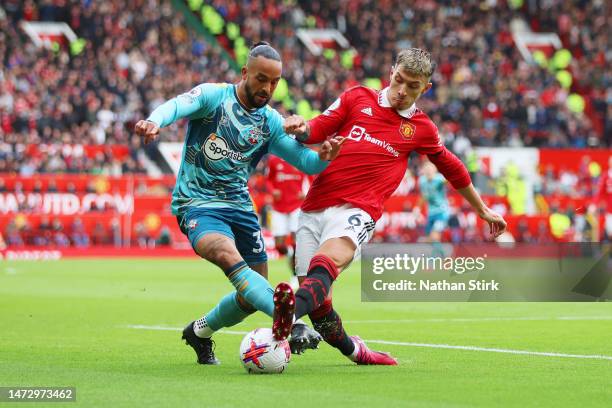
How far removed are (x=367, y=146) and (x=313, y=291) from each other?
4.31ft

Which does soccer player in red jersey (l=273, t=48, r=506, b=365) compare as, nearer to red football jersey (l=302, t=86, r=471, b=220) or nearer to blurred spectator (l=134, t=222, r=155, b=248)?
red football jersey (l=302, t=86, r=471, b=220)

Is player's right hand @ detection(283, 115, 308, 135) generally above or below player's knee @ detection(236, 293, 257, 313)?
above

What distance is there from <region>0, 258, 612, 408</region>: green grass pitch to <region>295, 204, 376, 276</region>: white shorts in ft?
2.65

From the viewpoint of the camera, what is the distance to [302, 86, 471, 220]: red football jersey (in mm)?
8805

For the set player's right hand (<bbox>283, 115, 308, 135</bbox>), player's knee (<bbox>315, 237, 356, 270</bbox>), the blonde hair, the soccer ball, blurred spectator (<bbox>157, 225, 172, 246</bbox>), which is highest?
the blonde hair

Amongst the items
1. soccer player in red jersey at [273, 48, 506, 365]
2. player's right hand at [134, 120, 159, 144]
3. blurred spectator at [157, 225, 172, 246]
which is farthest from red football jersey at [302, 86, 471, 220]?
blurred spectator at [157, 225, 172, 246]

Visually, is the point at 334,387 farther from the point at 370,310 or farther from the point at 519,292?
the point at 519,292

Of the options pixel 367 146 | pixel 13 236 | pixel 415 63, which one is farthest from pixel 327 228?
pixel 13 236

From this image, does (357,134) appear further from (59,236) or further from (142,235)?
(142,235)

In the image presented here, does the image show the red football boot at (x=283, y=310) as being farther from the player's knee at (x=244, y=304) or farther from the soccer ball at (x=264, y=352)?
the player's knee at (x=244, y=304)

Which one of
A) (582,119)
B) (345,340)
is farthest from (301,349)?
(582,119)

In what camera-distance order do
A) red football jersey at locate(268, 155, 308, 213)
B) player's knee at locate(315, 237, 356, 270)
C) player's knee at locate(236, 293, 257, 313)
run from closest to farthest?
player's knee at locate(315, 237, 356, 270), player's knee at locate(236, 293, 257, 313), red football jersey at locate(268, 155, 308, 213)

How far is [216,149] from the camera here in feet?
28.2

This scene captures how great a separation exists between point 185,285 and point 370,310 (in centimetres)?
595
